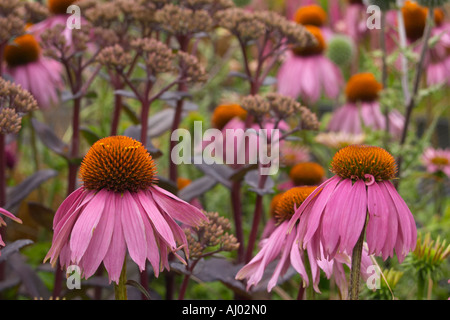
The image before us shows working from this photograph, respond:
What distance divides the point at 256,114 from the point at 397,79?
0.54 meters

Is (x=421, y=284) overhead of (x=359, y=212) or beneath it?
beneath

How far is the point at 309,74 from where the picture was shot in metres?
1.58

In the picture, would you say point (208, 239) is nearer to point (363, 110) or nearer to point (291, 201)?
point (291, 201)

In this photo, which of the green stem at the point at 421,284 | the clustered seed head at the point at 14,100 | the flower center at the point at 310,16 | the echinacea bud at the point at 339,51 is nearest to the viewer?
the clustered seed head at the point at 14,100

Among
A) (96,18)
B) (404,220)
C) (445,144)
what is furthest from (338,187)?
(445,144)

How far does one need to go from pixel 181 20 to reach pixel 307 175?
43 centimetres

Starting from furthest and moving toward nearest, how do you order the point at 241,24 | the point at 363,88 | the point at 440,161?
the point at 363,88, the point at 440,161, the point at 241,24

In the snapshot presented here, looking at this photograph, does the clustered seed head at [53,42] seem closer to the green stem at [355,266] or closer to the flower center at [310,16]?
the green stem at [355,266]

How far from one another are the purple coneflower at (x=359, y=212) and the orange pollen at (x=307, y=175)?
0.56 metres

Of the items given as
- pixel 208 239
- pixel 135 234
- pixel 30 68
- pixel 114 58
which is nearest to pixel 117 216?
pixel 135 234

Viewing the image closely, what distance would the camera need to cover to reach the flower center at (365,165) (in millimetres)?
534

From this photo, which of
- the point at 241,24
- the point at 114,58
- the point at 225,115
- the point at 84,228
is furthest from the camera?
the point at 225,115

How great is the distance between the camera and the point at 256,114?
779 mm

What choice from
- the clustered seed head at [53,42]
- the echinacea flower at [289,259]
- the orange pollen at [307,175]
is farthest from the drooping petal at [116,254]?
the orange pollen at [307,175]
